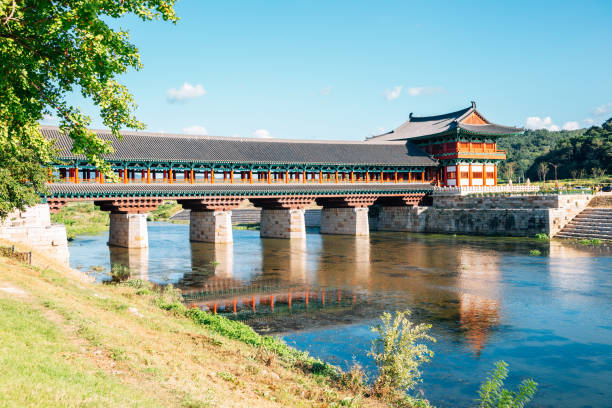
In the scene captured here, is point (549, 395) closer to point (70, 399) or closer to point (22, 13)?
point (70, 399)

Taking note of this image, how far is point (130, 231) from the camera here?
40406 mm

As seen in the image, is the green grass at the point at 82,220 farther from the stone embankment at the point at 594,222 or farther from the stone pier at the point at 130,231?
the stone embankment at the point at 594,222

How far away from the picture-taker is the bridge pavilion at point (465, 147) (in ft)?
186

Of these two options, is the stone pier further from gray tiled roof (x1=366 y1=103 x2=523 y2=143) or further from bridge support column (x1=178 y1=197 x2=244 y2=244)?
gray tiled roof (x1=366 y1=103 x2=523 y2=143)

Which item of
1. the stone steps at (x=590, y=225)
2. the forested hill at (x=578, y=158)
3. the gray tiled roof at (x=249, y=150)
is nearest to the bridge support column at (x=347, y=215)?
the gray tiled roof at (x=249, y=150)

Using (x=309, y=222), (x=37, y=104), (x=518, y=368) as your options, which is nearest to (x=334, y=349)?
(x=518, y=368)

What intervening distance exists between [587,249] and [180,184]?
33.2 m

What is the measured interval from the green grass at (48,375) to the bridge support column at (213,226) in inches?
1330

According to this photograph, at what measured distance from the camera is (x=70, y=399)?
7.17m

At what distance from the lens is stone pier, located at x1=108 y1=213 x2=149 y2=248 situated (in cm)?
4050

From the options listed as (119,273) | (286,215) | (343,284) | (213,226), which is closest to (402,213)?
(286,215)

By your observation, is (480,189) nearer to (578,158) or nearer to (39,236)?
(39,236)

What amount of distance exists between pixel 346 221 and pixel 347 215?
0.67 m

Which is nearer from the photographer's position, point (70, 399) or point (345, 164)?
point (70, 399)
